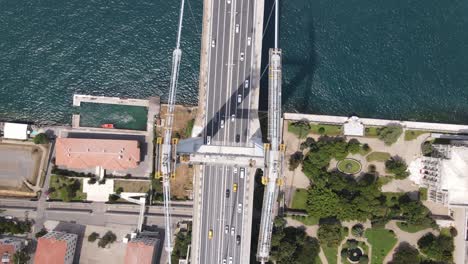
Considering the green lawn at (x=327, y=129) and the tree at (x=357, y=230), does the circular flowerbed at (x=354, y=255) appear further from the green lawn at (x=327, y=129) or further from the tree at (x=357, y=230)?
the green lawn at (x=327, y=129)

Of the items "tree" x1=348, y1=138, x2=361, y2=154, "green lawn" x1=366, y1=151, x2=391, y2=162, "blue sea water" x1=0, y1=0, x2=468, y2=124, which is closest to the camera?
"tree" x1=348, y1=138, x2=361, y2=154

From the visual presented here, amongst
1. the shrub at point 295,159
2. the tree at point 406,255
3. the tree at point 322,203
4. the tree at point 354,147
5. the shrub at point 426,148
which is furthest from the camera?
the shrub at point 295,159

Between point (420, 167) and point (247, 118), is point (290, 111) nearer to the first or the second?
point (247, 118)

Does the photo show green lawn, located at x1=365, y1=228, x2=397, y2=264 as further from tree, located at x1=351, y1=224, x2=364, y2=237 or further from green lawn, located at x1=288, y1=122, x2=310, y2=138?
green lawn, located at x1=288, y1=122, x2=310, y2=138

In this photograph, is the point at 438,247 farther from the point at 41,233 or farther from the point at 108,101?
the point at 41,233

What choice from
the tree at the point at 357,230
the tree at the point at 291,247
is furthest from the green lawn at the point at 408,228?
the tree at the point at 291,247

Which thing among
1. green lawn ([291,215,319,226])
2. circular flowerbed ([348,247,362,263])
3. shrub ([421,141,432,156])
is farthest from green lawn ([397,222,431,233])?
green lawn ([291,215,319,226])

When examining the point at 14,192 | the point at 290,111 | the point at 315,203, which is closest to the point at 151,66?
the point at 290,111
